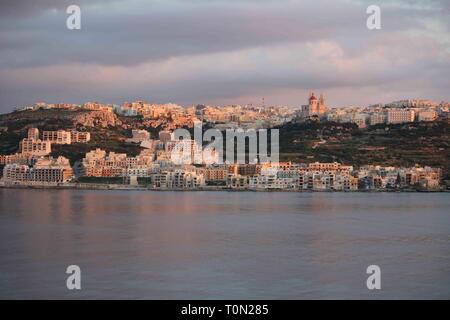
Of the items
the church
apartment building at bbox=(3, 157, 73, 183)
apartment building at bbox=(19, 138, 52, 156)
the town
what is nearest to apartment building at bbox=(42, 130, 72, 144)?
the town

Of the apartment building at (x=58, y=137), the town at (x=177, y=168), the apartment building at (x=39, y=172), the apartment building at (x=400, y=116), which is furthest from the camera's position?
the apartment building at (x=400, y=116)

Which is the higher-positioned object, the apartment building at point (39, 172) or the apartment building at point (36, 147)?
the apartment building at point (36, 147)

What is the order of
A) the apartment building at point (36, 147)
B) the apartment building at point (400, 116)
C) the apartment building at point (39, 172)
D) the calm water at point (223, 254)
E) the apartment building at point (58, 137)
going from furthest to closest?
1. the apartment building at point (400, 116)
2. the apartment building at point (58, 137)
3. the apartment building at point (36, 147)
4. the apartment building at point (39, 172)
5. the calm water at point (223, 254)

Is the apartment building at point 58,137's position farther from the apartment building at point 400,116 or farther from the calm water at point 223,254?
the calm water at point 223,254

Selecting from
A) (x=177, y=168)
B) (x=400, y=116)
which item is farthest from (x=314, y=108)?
(x=177, y=168)

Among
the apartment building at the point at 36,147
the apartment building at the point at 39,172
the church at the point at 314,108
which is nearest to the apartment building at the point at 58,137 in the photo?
the apartment building at the point at 36,147
